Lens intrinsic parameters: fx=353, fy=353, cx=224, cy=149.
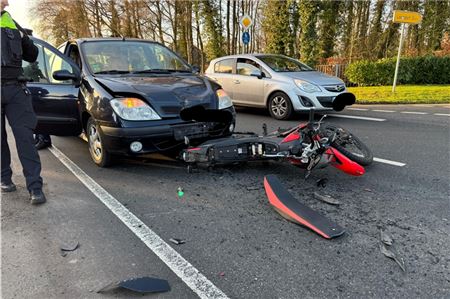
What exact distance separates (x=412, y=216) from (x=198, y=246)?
6.39 ft

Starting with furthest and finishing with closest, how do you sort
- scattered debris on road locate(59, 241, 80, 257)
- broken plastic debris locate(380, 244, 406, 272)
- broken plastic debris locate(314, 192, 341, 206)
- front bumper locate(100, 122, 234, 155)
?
front bumper locate(100, 122, 234, 155) → broken plastic debris locate(314, 192, 341, 206) → scattered debris on road locate(59, 241, 80, 257) → broken plastic debris locate(380, 244, 406, 272)

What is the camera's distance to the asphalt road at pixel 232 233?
2305mm

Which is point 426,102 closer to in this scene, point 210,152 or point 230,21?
point 210,152

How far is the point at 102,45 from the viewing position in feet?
17.2

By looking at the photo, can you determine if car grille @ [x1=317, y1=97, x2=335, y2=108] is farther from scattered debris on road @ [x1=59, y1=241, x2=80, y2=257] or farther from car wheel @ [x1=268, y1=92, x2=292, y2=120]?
scattered debris on road @ [x1=59, y1=241, x2=80, y2=257]

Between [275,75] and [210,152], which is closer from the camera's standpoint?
[210,152]

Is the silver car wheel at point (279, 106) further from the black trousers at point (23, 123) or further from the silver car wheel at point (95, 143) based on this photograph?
the black trousers at point (23, 123)

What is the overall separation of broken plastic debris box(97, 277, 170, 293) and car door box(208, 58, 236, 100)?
7.27m

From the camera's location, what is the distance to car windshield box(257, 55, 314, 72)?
8.50 meters

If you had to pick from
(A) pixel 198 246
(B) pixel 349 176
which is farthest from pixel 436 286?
(B) pixel 349 176

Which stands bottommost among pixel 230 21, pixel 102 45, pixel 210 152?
pixel 210 152

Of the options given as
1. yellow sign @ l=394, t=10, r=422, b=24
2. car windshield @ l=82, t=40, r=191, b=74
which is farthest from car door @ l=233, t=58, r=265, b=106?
yellow sign @ l=394, t=10, r=422, b=24

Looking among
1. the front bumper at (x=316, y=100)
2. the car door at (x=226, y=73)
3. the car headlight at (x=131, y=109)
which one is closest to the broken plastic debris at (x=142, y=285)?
the car headlight at (x=131, y=109)

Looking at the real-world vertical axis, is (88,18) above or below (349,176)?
above
